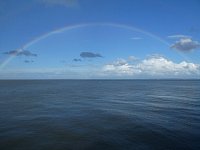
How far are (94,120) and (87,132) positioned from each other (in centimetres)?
565

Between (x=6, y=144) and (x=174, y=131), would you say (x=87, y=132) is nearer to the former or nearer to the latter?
(x=6, y=144)

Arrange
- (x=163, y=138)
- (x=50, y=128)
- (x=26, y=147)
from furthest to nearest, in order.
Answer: (x=50, y=128)
(x=163, y=138)
(x=26, y=147)

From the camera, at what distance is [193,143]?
17.6 m

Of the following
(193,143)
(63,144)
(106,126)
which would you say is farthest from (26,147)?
(193,143)

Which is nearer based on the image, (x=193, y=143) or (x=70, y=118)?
(x=193, y=143)

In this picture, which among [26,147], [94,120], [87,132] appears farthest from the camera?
[94,120]

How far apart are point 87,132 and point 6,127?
967 cm

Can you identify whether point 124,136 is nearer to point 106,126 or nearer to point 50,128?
point 106,126

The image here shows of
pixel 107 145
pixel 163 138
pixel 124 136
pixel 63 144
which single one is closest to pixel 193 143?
pixel 163 138

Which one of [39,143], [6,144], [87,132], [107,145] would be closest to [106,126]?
[87,132]

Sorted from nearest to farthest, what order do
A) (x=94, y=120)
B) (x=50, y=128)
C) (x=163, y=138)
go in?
1. (x=163, y=138)
2. (x=50, y=128)
3. (x=94, y=120)

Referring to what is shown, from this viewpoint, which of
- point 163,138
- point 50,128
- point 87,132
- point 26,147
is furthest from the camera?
point 50,128

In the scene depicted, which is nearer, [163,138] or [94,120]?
[163,138]

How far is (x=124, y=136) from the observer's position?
1967 centimetres
